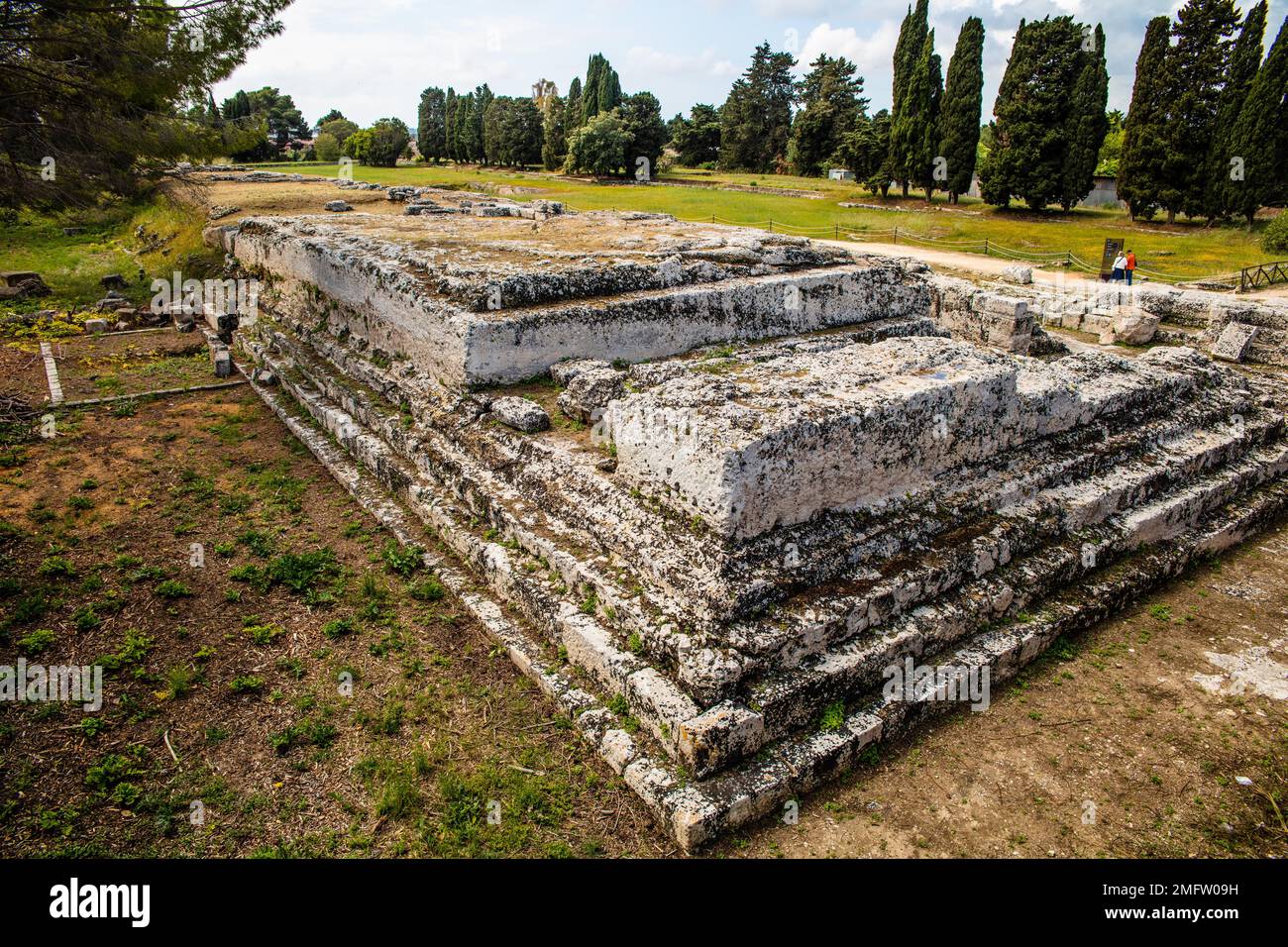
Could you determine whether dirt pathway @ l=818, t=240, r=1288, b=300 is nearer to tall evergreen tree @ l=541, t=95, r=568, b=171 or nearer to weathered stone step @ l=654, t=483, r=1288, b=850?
weathered stone step @ l=654, t=483, r=1288, b=850

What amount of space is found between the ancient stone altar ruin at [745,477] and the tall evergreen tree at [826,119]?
123 ft

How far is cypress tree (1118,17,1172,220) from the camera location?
83.1 feet

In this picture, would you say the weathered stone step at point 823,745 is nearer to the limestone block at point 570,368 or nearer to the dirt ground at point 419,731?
the dirt ground at point 419,731

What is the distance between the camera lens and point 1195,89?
24.8 m

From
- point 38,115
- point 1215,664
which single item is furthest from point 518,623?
point 38,115

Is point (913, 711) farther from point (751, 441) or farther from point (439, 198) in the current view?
point (439, 198)

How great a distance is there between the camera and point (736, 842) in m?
4.06

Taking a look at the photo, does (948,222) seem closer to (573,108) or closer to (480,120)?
(573,108)

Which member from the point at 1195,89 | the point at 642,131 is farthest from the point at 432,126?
the point at 1195,89

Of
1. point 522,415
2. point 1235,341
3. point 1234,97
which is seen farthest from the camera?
point 1234,97

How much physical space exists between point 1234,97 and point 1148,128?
2.36 meters

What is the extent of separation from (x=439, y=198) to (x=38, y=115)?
9.17 m

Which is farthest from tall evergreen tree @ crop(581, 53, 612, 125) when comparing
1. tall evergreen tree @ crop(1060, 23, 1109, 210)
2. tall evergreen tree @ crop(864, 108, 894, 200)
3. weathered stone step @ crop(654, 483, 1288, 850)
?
weathered stone step @ crop(654, 483, 1288, 850)

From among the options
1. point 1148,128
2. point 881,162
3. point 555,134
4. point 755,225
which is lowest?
point 755,225
